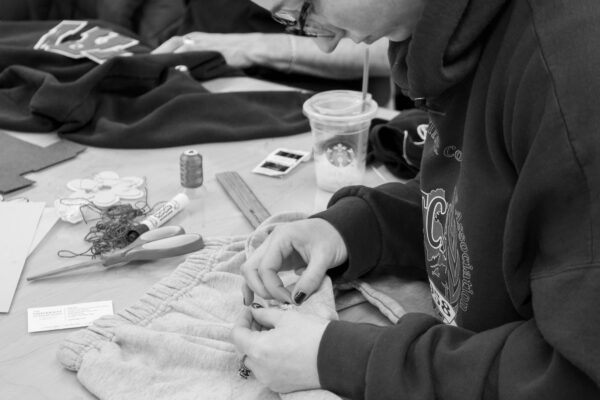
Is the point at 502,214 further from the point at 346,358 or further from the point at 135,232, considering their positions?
the point at 135,232

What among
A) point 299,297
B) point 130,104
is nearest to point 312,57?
point 130,104

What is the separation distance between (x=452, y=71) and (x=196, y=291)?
448 mm

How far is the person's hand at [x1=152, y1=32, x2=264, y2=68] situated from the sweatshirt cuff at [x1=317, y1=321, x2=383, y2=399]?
1.13 meters

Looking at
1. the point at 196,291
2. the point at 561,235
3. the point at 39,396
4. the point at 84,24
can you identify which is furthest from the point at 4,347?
the point at 84,24

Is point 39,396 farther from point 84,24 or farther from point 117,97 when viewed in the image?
point 84,24

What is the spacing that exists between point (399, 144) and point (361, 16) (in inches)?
22.6

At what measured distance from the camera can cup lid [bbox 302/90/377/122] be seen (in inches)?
51.2

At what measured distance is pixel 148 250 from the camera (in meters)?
1.12

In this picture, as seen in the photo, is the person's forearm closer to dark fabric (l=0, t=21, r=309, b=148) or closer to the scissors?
dark fabric (l=0, t=21, r=309, b=148)

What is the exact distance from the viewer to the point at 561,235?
664mm

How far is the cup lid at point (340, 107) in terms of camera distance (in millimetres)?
1301

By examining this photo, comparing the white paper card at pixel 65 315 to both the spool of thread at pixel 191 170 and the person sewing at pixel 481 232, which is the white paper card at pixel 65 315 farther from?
the spool of thread at pixel 191 170

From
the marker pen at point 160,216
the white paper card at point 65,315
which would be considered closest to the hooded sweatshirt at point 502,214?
the white paper card at point 65,315

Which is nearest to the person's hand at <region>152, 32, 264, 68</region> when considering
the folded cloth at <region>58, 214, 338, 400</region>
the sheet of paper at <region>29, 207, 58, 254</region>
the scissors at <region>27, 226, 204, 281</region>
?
the sheet of paper at <region>29, 207, 58, 254</region>
